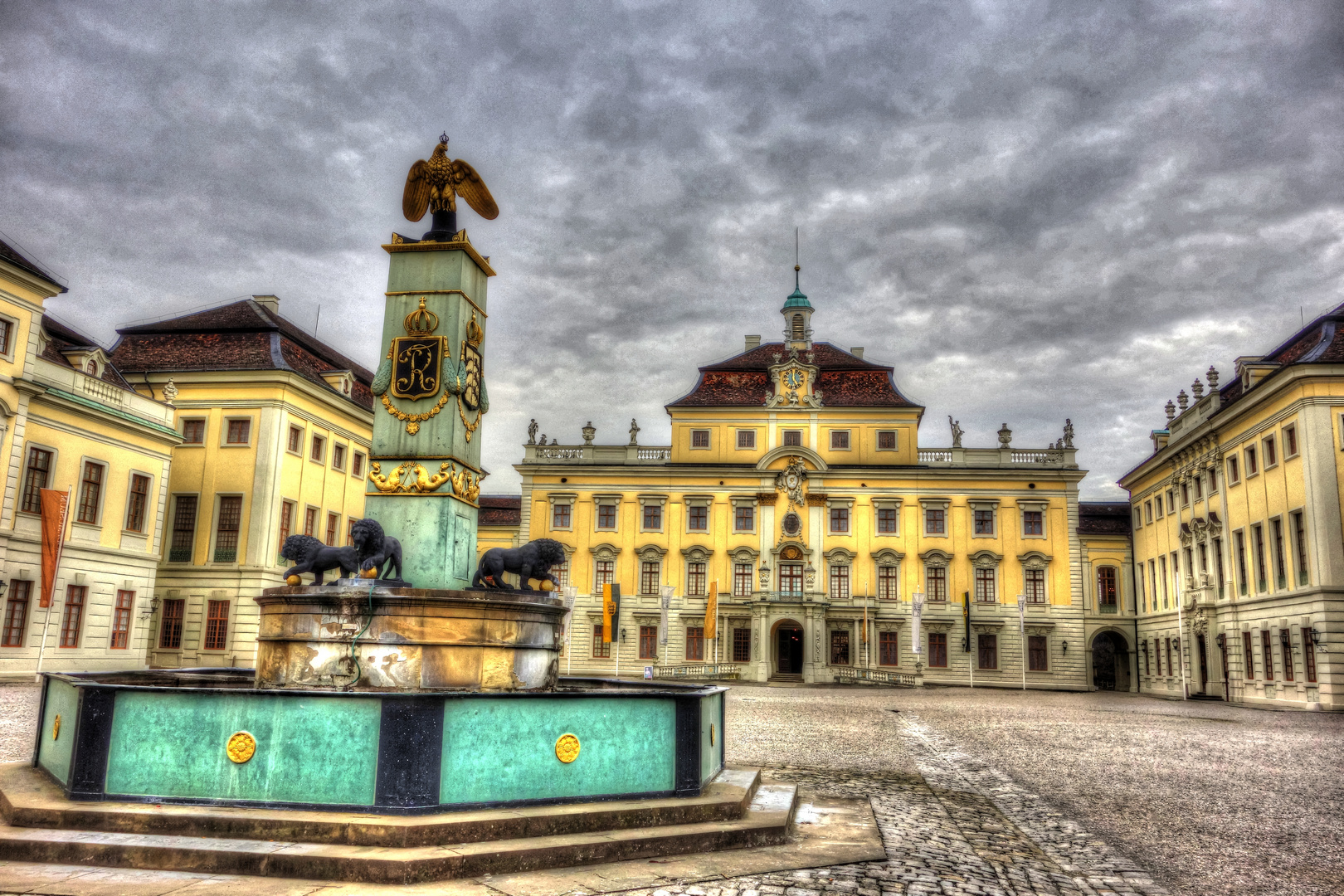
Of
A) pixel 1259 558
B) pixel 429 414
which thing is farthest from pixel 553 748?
pixel 1259 558

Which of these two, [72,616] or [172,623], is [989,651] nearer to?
[172,623]

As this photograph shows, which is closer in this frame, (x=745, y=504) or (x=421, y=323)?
(x=421, y=323)

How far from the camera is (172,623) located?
33094 millimetres

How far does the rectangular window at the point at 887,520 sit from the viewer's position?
4762 cm

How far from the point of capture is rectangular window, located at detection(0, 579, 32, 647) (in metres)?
24.9

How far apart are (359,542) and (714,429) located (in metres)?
42.3

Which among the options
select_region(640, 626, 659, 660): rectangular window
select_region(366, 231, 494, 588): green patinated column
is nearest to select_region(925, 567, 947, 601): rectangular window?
select_region(640, 626, 659, 660): rectangular window

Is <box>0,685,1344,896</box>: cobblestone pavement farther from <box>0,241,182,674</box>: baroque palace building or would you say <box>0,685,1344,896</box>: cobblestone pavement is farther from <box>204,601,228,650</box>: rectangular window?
<box>204,601,228,650</box>: rectangular window

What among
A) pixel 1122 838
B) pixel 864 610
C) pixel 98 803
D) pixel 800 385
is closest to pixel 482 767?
pixel 98 803

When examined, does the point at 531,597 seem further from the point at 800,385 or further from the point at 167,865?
the point at 800,385

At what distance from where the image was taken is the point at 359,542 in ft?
25.7

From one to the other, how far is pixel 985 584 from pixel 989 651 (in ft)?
10.5

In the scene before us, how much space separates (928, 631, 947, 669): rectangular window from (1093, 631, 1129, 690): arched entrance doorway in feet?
33.7

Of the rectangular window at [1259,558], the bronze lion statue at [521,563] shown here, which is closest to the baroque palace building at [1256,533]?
the rectangular window at [1259,558]
